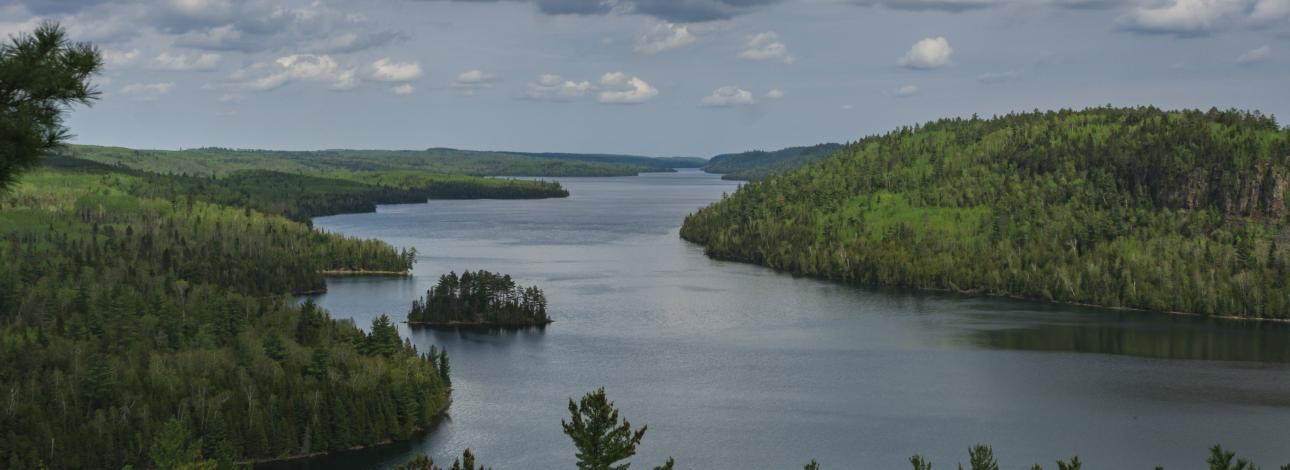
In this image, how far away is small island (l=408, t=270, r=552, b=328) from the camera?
193 meters

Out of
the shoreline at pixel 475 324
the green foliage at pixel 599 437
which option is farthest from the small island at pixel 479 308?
the green foliage at pixel 599 437

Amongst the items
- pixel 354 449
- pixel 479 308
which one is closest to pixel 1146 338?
pixel 479 308

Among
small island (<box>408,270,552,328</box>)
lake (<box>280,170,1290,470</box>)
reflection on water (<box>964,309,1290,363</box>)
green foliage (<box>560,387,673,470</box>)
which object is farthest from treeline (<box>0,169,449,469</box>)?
reflection on water (<box>964,309,1290,363</box>)

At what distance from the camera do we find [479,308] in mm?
194750

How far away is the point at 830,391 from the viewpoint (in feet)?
472

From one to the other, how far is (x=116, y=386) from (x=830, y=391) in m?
77.7

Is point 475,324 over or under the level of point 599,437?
under

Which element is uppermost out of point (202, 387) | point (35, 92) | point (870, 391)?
point (35, 92)

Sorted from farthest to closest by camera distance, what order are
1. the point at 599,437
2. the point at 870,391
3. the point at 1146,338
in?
the point at 1146,338 < the point at 870,391 < the point at 599,437

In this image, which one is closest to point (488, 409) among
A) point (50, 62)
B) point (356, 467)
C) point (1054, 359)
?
point (356, 467)

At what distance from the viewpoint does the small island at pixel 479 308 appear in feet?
633

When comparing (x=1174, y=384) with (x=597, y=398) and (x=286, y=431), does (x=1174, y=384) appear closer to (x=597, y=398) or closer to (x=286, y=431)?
(x=286, y=431)

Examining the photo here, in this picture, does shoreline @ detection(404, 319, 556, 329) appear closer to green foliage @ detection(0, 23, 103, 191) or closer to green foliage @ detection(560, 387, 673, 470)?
green foliage @ detection(560, 387, 673, 470)

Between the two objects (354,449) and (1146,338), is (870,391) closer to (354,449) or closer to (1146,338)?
(354,449)
